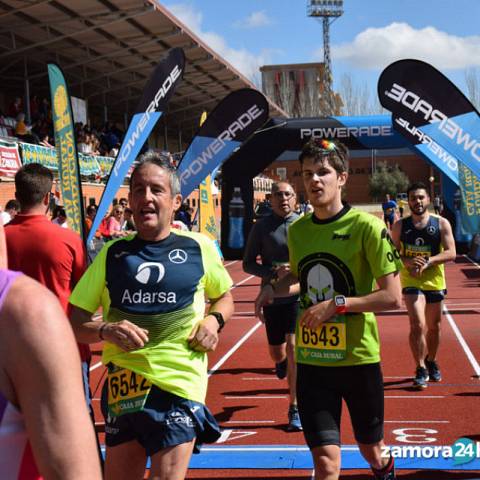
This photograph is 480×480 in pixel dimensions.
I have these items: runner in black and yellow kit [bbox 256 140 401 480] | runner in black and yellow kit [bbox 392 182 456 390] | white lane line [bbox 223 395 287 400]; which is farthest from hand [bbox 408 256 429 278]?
runner in black and yellow kit [bbox 256 140 401 480]

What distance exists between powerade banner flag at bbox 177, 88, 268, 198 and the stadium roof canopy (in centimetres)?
1018

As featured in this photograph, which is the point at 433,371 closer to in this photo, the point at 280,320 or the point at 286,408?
the point at 286,408

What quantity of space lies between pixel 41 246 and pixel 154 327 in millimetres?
1435

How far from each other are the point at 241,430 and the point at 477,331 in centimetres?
564

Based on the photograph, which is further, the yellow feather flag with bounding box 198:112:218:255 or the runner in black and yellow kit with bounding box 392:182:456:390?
the yellow feather flag with bounding box 198:112:218:255

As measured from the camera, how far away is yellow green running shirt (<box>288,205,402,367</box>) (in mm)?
3814

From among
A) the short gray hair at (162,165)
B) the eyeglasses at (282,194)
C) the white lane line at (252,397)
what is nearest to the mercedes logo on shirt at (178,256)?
the short gray hair at (162,165)

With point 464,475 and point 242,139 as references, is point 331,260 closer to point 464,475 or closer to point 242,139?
point 464,475

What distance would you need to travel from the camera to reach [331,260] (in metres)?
3.90

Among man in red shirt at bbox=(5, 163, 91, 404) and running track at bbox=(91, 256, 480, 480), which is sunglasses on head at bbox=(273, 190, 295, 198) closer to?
running track at bbox=(91, 256, 480, 480)

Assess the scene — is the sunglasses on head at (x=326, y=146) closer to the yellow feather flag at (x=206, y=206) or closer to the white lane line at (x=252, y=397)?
the white lane line at (x=252, y=397)

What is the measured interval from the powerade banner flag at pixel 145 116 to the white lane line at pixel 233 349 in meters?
2.23

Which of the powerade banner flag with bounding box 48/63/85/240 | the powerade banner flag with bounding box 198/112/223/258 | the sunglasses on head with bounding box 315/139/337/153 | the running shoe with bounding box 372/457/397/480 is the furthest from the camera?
the powerade banner flag with bounding box 198/112/223/258

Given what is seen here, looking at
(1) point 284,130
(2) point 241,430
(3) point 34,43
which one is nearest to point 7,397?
(2) point 241,430
